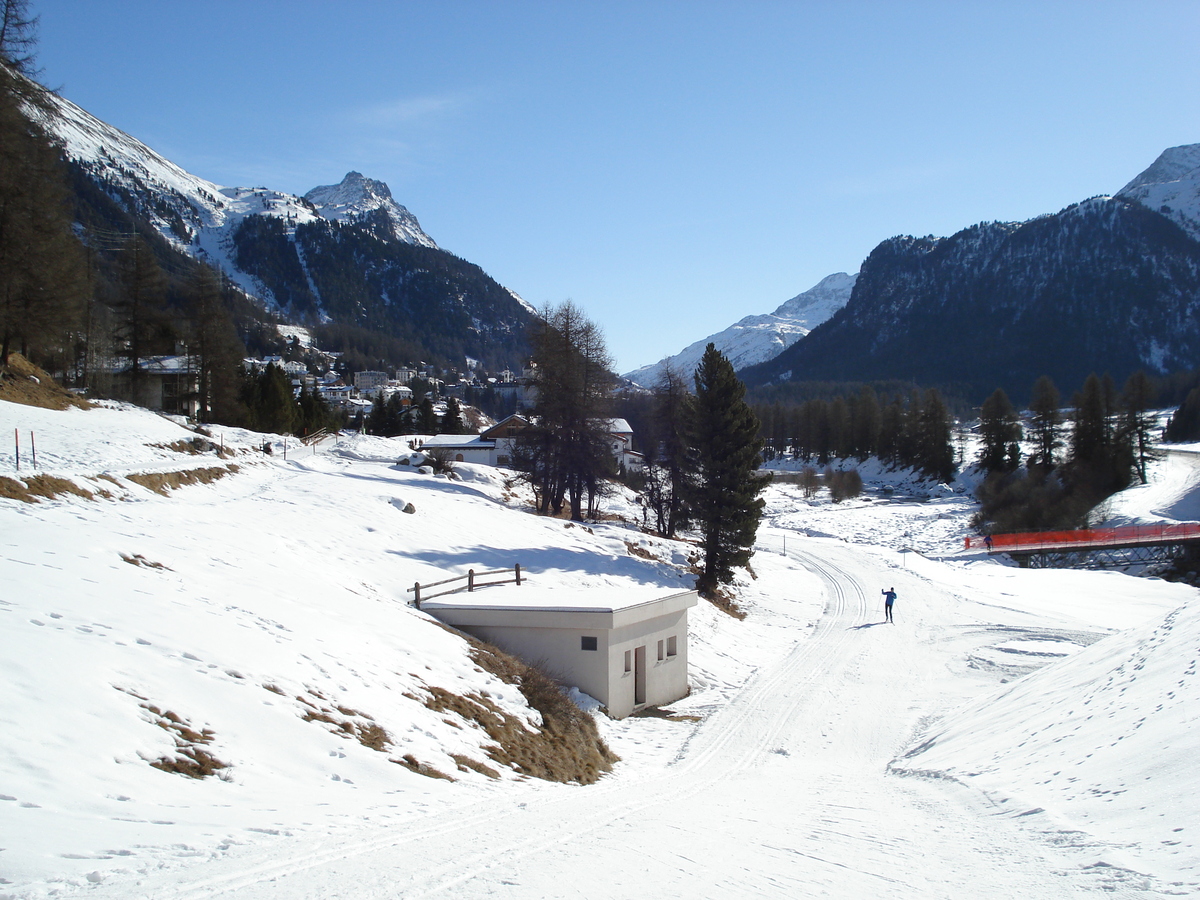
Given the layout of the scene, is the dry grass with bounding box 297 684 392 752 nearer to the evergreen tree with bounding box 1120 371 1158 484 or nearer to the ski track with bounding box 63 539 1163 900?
the ski track with bounding box 63 539 1163 900

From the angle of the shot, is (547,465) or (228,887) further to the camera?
(547,465)

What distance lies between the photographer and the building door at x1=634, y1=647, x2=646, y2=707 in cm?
1814

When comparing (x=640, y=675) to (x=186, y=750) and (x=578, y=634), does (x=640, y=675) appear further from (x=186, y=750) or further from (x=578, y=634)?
(x=186, y=750)

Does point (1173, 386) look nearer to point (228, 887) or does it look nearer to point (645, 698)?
point (645, 698)

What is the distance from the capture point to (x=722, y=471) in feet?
96.0

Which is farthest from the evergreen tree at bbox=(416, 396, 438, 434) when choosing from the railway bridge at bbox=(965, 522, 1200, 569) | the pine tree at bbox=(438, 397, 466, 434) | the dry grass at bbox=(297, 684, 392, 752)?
the dry grass at bbox=(297, 684, 392, 752)

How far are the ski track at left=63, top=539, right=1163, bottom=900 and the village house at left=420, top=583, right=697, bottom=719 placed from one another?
10.7 feet

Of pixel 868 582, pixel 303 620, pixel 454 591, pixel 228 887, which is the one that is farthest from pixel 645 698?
pixel 868 582

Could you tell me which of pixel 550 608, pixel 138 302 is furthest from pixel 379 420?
pixel 550 608

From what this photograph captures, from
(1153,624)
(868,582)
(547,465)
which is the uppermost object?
(547,465)

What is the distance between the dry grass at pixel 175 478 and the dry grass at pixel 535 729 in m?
11.8

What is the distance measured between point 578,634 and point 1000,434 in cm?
7250

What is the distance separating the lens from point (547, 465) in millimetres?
37344

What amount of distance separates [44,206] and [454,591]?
26279 mm
